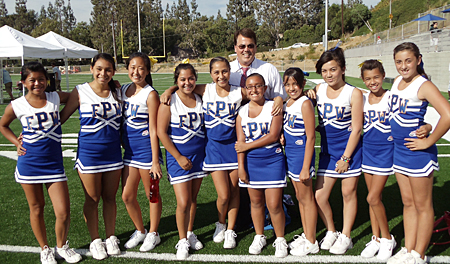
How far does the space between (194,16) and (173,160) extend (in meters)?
97.5

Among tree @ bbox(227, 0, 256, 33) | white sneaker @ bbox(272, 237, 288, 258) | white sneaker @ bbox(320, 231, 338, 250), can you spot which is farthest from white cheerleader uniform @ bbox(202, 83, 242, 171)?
tree @ bbox(227, 0, 256, 33)

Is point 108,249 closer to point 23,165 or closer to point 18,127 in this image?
point 23,165

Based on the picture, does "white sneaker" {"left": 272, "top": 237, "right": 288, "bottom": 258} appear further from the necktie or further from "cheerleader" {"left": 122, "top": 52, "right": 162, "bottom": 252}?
the necktie

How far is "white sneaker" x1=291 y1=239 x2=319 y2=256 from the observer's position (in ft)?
10.4

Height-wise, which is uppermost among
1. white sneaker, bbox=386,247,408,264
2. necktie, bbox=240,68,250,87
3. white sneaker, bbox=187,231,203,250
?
necktie, bbox=240,68,250,87

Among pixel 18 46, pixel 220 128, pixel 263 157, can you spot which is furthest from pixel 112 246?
pixel 18 46

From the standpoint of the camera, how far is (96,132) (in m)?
3.04

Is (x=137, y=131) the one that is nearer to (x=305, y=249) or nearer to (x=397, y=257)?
(x=305, y=249)

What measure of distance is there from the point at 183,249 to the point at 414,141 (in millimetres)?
2036

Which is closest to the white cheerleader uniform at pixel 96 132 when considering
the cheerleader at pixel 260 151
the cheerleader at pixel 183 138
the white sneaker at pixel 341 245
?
the cheerleader at pixel 183 138

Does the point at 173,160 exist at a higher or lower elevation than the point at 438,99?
lower

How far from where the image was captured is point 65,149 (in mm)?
7109

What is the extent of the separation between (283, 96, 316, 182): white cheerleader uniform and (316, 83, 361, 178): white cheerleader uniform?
0.53ft

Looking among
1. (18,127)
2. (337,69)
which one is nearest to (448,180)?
(337,69)
